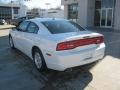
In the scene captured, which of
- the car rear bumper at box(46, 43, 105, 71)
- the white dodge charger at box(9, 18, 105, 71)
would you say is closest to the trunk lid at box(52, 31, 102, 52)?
the white dodge charger at box(9, 18, 105, 71)

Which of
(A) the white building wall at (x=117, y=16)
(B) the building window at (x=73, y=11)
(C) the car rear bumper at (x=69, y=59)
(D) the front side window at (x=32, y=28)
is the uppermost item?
(B) the building window at (x=73, y=11)

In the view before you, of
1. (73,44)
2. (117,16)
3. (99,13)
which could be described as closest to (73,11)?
(99,13)

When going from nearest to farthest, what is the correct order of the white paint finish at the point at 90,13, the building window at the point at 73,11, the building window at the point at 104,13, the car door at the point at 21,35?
the car door at the point at 21,35, the building window at the point at 104,13, the white paint finish at the point at 90,13, the building window at the point at 73,11

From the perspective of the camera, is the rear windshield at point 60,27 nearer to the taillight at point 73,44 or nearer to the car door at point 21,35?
the taillight at point 73,44

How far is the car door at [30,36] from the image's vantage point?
6.57 metres

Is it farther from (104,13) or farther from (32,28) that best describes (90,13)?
(32,28)

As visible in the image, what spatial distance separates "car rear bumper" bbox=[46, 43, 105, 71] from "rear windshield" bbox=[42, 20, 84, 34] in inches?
41.7

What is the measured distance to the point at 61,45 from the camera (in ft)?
17.3

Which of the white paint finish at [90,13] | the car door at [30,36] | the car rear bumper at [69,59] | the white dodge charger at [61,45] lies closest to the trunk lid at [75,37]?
the white dodge charger at [61,45]

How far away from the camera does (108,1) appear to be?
25.7 metres

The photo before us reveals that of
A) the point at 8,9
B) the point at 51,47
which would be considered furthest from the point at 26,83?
the point at 8,9

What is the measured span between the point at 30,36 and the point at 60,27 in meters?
1.15

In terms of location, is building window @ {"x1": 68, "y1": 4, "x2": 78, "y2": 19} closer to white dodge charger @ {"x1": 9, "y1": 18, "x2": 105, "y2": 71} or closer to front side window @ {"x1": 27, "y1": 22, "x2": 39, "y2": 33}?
front side window @ {"x1": 27, "y1": 22, "x2": 39, "y2": 33}

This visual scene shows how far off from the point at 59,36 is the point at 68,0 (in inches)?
1174
